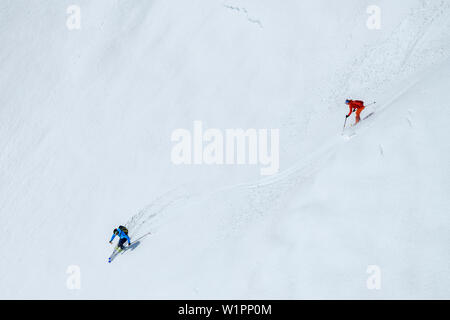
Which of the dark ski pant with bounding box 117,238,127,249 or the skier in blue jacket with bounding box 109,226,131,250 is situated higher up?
the skier in blue jacket with bounding box 109,226,131,250

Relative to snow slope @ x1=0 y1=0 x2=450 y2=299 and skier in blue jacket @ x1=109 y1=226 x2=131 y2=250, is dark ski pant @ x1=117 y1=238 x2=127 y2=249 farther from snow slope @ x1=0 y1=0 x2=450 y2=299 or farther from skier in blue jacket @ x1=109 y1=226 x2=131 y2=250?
snow slope @ x1=0 y1=0 x2=450 y2=299

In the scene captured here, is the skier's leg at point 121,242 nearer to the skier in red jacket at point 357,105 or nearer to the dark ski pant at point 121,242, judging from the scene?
the dark ski pant at point 121,242

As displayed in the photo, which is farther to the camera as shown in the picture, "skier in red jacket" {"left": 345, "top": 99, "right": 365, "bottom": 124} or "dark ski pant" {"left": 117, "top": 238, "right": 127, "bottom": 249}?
"dark ski pant" {"left": 117, "top": 238, "right": 127, "bottom": 249}

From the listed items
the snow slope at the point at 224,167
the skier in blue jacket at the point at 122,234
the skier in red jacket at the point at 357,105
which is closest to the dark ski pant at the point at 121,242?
the skier in blue jacket at the point at 122,234

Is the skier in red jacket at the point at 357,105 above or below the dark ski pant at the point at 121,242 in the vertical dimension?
above

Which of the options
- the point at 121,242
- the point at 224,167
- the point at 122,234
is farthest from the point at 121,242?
the point at 224,167

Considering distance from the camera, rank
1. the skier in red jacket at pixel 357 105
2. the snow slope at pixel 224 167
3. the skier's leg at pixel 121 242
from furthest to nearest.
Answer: the skier's leg at pixel 121 242 < the skier in red jacket at pixel 357 105 < the snow slope at pixel 224 167

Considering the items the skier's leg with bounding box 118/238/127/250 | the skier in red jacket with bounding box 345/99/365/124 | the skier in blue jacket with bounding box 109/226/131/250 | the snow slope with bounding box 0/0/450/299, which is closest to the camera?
the snow slope with bounding box 0/0/450/299

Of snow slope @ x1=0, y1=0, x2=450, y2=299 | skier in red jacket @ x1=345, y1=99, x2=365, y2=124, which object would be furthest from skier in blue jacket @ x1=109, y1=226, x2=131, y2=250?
skier in red jacket @ x1=345, y1=99, x2=365, y2=124

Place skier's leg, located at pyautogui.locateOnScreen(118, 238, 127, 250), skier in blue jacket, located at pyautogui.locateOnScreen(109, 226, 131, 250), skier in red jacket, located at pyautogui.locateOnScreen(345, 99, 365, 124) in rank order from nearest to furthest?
skier in red jacket, located at pyautogui.locateOnScreen(345, 99, 365, 124) → skier in blue jacket, located at pyautogui.locateOnScreen(109, 226, 131, 250) → skier's leg, located at pyautogui.locateOnScreen(118, 238, 127, 250)
